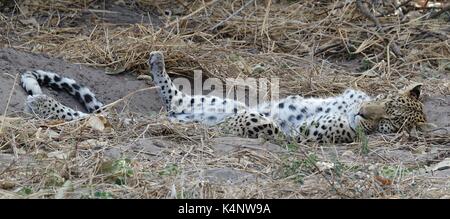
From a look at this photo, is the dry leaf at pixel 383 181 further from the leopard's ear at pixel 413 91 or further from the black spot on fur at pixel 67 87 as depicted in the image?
the black spot on fur at pixel 67 87

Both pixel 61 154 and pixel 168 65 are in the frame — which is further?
pixel 168 65

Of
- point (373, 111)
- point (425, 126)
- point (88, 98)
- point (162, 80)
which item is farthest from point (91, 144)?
point (425, 126)

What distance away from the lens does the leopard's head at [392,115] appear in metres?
6.90

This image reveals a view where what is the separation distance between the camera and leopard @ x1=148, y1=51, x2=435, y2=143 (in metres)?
6.73

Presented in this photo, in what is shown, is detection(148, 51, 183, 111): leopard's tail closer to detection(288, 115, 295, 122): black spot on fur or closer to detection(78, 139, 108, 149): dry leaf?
detection(288, 115, 295, 122): black spot on fur

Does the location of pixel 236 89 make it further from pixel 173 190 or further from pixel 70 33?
pixel 173 190

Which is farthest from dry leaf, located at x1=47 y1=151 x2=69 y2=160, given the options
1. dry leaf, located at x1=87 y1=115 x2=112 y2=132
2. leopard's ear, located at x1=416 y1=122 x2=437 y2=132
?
leopard's ear, located at x1=416 y1=122 x2=437 y2=132

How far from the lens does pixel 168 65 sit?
841 cm

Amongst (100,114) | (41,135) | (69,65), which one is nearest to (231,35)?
(69,65)

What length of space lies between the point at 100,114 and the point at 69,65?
1590 millimetres

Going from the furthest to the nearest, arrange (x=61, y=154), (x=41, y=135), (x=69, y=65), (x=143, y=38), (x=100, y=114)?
(x=143, y=38)
(x=69, y=65)
(x=100, y=114)
(x=41, y=135)
(x=61, y=154)

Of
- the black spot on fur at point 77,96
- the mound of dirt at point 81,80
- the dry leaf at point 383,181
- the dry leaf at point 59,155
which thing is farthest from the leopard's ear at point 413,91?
the dry leaf at point 59,155

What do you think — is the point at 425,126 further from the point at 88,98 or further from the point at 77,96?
the point at 77,96

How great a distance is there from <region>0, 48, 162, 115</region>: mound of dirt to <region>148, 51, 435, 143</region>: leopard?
214 millimetres
